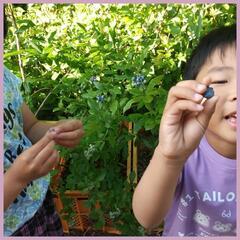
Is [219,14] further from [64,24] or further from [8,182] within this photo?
[8,182]

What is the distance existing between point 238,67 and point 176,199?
28 centimetres

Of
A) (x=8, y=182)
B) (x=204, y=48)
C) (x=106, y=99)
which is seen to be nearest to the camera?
(x=8, y=182)

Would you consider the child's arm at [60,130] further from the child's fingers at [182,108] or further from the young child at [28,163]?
the child's fingers at [182,108]

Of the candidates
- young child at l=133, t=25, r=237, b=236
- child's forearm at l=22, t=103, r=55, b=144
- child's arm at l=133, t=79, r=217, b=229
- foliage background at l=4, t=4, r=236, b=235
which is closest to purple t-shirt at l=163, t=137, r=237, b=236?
young child at l=133, t=25, r=237, b=236

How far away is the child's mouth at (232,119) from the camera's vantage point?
898 millimetres

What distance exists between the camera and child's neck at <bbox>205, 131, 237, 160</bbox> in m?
0.96

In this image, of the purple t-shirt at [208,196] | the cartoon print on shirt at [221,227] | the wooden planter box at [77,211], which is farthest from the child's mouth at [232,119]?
the wooden planter box at [77,211]

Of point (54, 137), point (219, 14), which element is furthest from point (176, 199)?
point (219, 14)

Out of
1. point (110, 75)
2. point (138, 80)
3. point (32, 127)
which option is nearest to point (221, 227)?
point (32, 127)

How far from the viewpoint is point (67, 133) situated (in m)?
1.02

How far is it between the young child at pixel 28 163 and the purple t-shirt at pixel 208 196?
0.25 m

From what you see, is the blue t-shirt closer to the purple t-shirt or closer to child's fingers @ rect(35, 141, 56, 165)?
child's fingers @ rect(35, 141, 56, 165)

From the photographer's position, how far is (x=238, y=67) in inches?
36.5

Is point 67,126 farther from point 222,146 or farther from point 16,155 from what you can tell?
point 222,146
